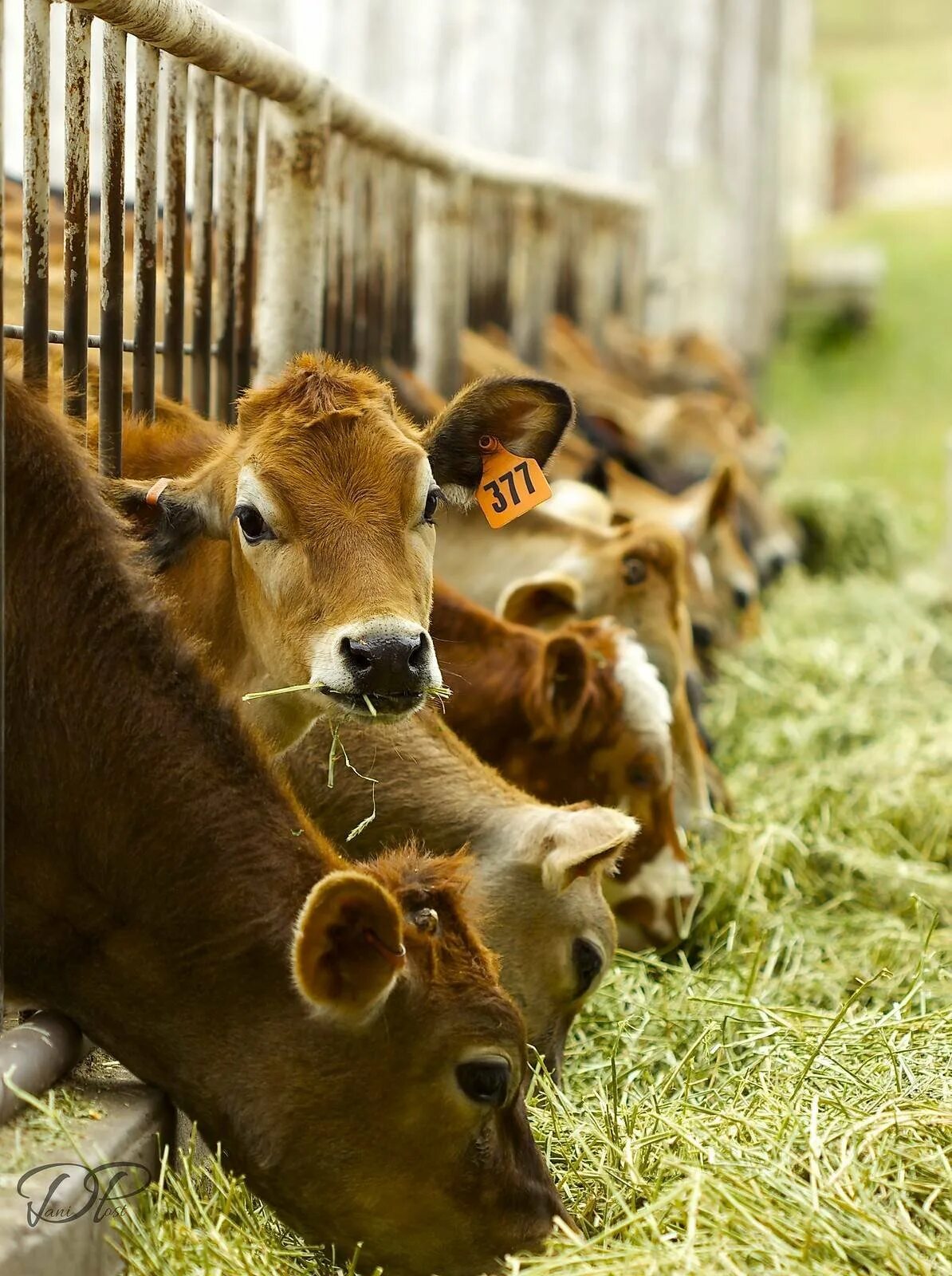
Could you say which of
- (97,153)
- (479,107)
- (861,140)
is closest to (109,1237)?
(97,153)

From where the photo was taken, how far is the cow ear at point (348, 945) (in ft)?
9.02

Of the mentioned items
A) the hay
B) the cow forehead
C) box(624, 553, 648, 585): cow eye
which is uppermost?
the cow forehead

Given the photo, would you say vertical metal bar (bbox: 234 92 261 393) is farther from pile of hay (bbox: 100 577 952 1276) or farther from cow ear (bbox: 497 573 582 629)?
pile of hay (bbox: 100 577 952 1276)

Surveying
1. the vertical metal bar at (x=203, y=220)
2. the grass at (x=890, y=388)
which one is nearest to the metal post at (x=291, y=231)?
the vertical metal bar at (x=203, y=220)

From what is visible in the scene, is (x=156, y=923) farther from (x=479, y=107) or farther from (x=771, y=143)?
(x=771, y=143)

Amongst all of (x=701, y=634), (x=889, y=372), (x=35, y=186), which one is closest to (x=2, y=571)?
(x=35, y=186)

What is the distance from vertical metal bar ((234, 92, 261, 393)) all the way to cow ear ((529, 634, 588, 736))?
1227 mm

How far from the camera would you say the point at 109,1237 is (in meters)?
2.97

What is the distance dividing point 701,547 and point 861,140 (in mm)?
38595

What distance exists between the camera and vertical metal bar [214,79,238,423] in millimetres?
4734

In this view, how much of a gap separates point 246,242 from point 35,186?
1.52 m

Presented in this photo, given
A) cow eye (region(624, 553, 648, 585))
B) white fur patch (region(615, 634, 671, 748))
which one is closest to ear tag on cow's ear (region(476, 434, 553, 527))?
white fur patch (region(615, 634, 671, 748))

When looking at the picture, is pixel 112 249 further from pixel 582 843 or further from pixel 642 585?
pixel 642 585

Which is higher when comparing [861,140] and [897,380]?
[861,140]
